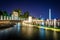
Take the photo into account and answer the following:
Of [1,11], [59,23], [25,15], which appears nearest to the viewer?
[59,23]

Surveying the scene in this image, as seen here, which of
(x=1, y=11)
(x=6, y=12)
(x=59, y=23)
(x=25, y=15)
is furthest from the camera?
(x=25, y=15)

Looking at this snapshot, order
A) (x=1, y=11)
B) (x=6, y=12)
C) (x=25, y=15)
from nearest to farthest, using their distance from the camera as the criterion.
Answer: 1. (x=1, y=11)
2. (x=6, y=12)
3. (x=25, y=15)

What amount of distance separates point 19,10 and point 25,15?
4447 millimetres

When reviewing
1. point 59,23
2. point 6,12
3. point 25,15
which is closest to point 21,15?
point 25,15

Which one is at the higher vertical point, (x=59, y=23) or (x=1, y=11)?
(x=1, y=11)

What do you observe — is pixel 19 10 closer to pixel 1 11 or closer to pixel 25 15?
pixel 25 15

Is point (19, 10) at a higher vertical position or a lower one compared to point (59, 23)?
higher

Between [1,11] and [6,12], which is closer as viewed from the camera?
[1,11]

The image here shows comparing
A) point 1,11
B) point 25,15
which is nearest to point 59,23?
point 1,11

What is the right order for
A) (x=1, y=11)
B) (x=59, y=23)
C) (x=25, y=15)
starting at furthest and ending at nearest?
1. (x=25, y=15)
2. (x=1, y=11)
3. (x=59, y=23)

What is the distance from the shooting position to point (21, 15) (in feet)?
280

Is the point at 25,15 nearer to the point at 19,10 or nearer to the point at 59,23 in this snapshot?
the point at 19,10

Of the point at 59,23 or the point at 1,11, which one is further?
the point at 1,11

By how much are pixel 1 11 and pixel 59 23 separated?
36.1 metres
